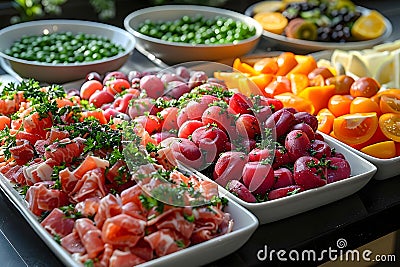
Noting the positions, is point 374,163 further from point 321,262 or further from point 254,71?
point 254,71

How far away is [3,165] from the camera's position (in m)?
1.26

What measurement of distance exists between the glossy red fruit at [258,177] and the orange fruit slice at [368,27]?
115 cm

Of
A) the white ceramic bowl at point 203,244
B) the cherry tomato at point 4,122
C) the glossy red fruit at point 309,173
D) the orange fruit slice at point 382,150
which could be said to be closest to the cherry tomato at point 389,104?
the orange fruit slice at point 382,150

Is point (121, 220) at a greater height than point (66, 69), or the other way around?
point (121, 220)

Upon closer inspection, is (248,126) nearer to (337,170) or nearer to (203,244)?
(337,170)

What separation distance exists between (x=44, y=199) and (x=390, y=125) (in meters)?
0.80

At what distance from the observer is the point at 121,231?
98cm

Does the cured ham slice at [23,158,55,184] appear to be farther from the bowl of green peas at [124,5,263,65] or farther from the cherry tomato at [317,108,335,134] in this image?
the bowl of green peas at [124,5,263,65]

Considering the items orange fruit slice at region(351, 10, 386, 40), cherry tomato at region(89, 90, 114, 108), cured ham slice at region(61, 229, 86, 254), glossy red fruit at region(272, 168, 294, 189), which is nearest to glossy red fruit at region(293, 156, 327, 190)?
glossy red fruit at region(272, 168, 294, 189)

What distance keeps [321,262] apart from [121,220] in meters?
0.41

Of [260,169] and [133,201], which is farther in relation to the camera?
[260,169]

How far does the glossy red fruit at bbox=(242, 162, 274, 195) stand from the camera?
1185mm

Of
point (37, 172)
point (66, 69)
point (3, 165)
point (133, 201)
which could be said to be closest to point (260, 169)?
point (133, 201)

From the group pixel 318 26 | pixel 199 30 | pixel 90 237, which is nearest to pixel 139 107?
pixel 90 237
